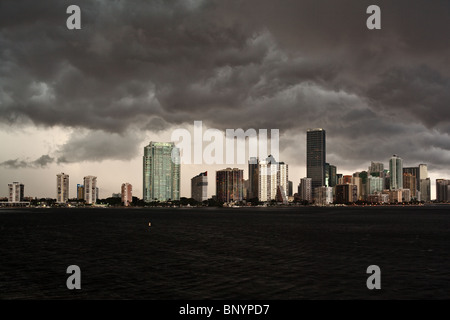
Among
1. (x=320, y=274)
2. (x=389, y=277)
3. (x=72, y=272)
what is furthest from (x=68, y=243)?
(x=389, y=277)

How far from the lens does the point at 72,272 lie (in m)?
53.8

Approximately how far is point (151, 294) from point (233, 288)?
29.5 feet

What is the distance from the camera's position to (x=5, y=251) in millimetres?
77375

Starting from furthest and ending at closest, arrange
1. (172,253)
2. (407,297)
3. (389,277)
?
(172,253)
(389,277)
(407,297)

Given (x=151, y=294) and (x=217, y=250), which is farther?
(x=217, y=250)

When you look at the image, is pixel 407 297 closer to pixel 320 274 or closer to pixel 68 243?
pixel 320 274

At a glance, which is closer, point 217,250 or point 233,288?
point 233,288
